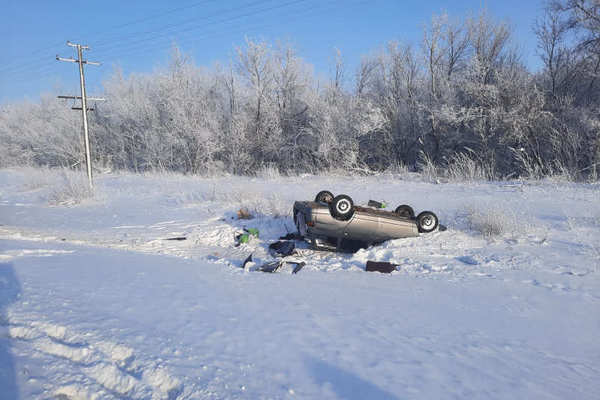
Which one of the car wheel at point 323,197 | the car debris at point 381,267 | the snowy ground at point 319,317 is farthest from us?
the car wheel at point 323,197

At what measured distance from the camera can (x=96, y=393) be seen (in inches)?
105

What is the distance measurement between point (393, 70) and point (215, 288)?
25.6 m

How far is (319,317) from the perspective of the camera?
3877mm

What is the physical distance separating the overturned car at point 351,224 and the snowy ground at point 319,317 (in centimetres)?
25

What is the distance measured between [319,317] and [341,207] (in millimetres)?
3066

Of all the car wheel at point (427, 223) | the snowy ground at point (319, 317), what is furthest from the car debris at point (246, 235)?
the car wheel at point (427, 223)

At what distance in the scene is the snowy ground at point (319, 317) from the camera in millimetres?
2723

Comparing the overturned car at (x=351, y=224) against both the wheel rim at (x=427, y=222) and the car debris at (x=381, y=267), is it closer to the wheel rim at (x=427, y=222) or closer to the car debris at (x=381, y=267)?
the wheel rim at (x=427, y=222)

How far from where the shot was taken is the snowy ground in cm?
272

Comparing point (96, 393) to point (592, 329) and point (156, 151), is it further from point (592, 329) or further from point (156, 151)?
point (156, 151)

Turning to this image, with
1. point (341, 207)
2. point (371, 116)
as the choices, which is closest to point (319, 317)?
point (341, 207)

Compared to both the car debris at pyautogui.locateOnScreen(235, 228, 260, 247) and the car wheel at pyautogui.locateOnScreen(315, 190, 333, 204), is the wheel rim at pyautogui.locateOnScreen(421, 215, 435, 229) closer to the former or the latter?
the car wheel at pyautogui.locateOnScreen(315, 190, 333, 204)

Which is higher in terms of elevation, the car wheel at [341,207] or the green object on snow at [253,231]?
the car wheel at [341,207]

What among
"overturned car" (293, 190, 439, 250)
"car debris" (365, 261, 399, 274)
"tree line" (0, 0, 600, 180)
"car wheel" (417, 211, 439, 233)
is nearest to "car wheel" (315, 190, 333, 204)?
"overturned car" (293, 190, 439, 250)
